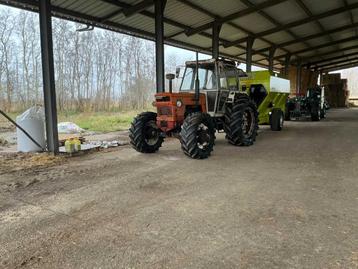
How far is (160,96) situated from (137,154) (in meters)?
1.32

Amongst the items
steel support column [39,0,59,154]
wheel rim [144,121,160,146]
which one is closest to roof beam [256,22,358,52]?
wheel rim [144,121,160,146]

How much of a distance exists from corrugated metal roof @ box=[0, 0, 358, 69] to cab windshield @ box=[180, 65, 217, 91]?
9.29ft

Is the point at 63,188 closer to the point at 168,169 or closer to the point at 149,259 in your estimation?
the point at 168,169

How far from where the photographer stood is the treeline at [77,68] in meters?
13.6

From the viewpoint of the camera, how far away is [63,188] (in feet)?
14.3

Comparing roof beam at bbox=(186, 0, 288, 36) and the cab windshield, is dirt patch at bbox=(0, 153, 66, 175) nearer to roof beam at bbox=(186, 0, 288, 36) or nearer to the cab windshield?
the cab windshield

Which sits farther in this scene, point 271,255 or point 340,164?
point 340,164

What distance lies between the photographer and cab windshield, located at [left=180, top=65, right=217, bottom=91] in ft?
24.1

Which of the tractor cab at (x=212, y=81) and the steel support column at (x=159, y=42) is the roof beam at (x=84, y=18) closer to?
the steel support column at (x=159, y=42)

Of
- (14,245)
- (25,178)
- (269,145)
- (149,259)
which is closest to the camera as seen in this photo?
(149,259)

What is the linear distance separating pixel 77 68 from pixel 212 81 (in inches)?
402

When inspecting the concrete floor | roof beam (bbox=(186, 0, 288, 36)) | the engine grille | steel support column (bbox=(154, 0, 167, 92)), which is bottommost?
the concrete floor

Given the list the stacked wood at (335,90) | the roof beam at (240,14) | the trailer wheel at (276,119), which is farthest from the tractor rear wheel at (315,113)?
the stacked wood at (335,90)

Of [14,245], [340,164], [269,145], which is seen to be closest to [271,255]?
[14,245]
